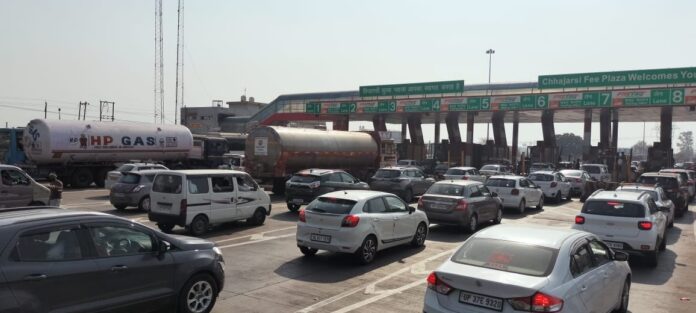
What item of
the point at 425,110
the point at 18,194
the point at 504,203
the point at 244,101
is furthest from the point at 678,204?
the point at 244,101

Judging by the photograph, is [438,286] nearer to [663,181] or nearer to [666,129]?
[663,181]

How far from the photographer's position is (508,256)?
619cm

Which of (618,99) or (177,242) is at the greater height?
(618,99)

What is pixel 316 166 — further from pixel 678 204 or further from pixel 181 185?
pixel 678 204

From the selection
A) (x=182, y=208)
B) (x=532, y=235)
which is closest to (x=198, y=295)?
(x=532, y=235)

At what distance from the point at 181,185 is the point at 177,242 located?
6.76 meters

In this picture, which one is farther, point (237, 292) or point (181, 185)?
point (181, 185)

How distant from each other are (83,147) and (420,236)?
20.7 m

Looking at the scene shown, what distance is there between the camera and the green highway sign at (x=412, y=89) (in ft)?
161

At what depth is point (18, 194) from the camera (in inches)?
570

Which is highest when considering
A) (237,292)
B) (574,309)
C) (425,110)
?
(425,110)

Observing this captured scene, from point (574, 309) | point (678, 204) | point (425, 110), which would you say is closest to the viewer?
point (574, 309)

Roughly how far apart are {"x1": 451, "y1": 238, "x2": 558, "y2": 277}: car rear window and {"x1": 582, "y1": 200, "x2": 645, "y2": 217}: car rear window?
601 centimetres

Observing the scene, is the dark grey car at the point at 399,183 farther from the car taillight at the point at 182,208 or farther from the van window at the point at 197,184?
the car taillight at the point at 182,208
